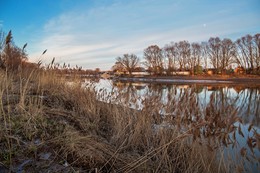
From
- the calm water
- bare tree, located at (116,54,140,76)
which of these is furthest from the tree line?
the calm water

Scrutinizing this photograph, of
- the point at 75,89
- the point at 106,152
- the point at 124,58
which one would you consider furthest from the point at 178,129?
the point at 124,58

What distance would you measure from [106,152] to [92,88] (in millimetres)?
3343

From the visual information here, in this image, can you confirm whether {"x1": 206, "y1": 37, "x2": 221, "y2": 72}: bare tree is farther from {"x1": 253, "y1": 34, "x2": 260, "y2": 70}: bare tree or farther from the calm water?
the calm water

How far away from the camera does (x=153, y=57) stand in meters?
67.8

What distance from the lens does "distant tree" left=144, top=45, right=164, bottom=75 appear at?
65.6m

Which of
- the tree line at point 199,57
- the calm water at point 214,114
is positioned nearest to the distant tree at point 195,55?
the tree line at point 199,57

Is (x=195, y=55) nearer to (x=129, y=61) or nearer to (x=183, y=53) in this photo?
(x=183, y=53)

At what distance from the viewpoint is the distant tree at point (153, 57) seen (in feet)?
215

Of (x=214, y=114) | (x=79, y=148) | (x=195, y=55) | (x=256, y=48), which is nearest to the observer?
(x=79, y=148)

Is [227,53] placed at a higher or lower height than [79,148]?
higher

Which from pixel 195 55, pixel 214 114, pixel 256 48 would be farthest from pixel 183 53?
pixel 214 114

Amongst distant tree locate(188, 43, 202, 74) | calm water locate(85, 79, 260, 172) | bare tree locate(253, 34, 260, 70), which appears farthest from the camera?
distant tree locate(188, 43, 202, 74)

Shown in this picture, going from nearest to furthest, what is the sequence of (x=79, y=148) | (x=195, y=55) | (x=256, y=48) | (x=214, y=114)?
(x=79, y=148) < (x=214, y=114) < (x=256, y=48) < (x=195, y=55)

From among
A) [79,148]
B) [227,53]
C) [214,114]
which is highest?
[227,53]
